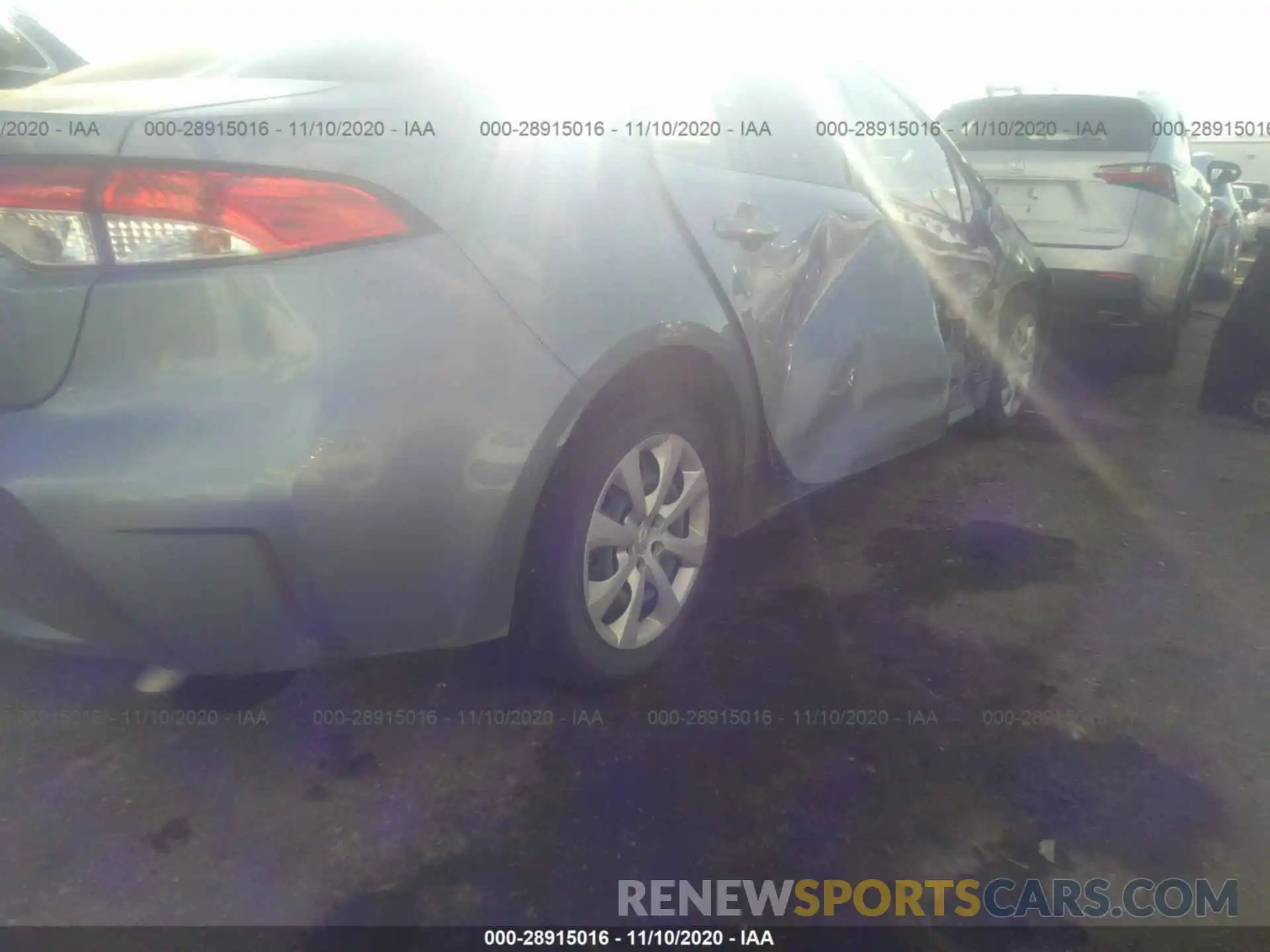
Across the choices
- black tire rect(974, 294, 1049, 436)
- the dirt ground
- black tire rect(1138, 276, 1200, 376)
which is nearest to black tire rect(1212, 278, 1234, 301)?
black tire rect(1138, 276, 1200, 376)

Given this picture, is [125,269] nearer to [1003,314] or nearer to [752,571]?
[752,571]

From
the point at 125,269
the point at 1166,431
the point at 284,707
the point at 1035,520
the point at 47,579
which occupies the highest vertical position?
the point at 125,269

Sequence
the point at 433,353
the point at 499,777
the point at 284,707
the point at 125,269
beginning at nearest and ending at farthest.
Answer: the point at 125,269, the point at 433,353, the point at 499,777, the point at 284,707

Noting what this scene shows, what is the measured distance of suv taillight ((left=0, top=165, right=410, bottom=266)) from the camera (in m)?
1.66

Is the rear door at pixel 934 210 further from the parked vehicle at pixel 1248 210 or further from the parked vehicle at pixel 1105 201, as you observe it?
the parked vehicle at pixel 1248 210

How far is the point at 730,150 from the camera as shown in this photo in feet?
8.71

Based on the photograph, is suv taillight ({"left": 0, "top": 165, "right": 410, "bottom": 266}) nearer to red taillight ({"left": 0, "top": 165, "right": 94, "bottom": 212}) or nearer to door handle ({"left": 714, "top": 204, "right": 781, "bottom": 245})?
red taillight ({"left": 0, "top": 165, "right": 94, "bottom": 212})

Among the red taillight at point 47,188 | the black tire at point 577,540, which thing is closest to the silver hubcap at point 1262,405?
the black tire at point 577,540

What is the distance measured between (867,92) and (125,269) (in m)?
2.60

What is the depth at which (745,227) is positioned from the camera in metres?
2.46

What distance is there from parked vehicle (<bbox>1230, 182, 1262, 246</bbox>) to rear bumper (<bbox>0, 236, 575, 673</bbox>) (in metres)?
13.9

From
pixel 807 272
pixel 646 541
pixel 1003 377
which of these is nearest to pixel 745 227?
pixel 807 272

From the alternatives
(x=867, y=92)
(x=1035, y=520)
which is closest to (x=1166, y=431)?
(x=1035, y=520)

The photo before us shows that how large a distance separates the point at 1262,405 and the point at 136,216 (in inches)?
206
